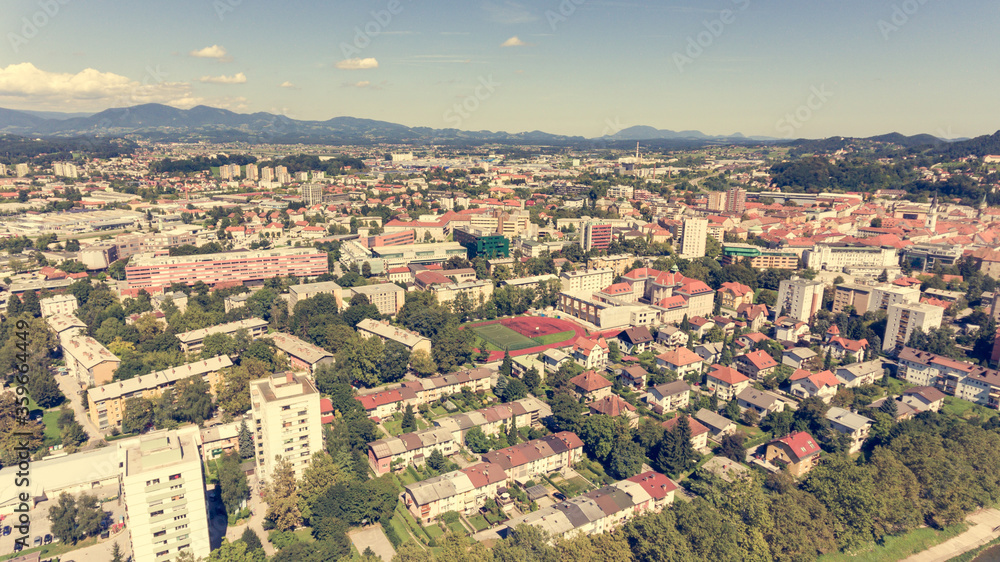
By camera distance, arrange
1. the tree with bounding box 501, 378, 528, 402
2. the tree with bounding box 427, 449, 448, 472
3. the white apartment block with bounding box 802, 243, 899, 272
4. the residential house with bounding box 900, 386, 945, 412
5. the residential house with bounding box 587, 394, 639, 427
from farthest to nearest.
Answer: the white apartment block with bounding box 802, 243, 899, 272 < the residential house with bounding box 900, 386, 945, 412 < the tree with bounding box 501, 378, 528, 402 < the residential house with bounding box 587, 394, 639, 427 < the tree with bounding box 427, 449, 448, 472

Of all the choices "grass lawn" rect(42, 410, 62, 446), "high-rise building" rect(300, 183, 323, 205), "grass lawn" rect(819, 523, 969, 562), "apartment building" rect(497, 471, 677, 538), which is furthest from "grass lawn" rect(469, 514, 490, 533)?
"high-rise building" rect(300, 183, 323, 205)

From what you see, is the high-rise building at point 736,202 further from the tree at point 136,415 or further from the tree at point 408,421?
the tree at point 136,415

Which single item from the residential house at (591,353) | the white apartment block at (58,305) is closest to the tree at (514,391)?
the residential house at (591,353)

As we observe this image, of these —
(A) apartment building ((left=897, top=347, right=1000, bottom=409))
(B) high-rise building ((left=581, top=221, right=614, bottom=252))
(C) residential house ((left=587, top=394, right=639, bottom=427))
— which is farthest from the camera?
(B) high-rise building ((left=581, top=221, right=614, bottom=252))

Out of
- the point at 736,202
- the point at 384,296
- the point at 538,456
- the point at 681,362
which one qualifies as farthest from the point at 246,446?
the point at 736,202

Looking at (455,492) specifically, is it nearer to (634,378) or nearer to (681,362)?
(634,378)

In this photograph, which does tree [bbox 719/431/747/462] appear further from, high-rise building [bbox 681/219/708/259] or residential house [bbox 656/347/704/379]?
high-rise building [bbox 681/219/708/259]

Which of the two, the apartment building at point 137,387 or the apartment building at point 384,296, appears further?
the apartment building at point 384,296
